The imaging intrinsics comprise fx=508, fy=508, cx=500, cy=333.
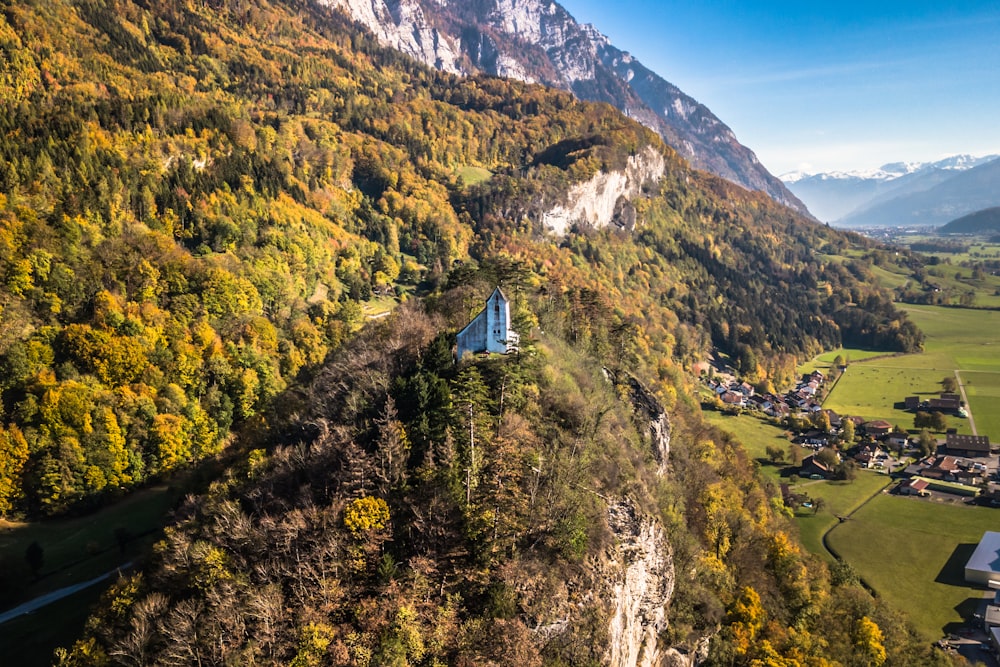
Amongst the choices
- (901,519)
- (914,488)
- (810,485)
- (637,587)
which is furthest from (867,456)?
(637,587)

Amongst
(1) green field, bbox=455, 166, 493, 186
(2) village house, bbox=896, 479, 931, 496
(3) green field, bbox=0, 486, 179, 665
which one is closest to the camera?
(3) green field, bbox=0, 486, 179, 665

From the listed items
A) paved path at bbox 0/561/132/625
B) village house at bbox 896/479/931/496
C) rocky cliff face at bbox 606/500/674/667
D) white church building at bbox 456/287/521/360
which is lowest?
village house at bbox 896/479/931/496

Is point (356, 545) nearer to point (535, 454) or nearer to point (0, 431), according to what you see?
point (535, 454)

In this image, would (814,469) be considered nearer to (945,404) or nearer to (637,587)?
(945,404)

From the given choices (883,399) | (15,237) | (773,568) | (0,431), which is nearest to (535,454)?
(773,568)

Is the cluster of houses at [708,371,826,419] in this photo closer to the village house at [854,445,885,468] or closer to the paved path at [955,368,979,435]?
the village house at [854,445,885,468]

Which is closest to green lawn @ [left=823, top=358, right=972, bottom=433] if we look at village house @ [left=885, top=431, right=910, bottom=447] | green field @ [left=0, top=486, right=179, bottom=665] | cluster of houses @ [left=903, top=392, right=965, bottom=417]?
cluster of houses @ [left=903, top=392, right=965, bottom=417]
